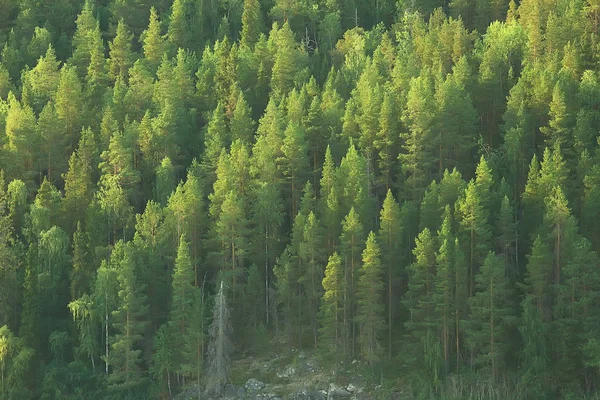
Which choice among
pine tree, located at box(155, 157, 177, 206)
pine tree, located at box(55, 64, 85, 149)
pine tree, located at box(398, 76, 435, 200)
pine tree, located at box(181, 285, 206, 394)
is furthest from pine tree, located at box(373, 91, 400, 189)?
pine tree, located at box(55, 64, 85, 149)

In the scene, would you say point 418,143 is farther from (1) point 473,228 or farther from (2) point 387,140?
(1) point 473,228

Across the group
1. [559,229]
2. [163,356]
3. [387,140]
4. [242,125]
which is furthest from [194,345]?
[559,229]

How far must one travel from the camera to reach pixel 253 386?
83250mm

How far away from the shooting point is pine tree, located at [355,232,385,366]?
8175 centimetres

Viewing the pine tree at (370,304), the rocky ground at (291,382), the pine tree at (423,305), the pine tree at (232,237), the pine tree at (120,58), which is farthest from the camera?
the pine tree at (120,58)

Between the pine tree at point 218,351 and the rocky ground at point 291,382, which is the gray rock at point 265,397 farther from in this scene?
the pine tree at point 218,351

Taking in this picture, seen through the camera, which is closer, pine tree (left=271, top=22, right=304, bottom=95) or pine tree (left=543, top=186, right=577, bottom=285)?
pine tree (left=543, top=186, right=577, bottom=285)

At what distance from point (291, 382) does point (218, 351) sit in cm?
563

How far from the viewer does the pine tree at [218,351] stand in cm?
8294

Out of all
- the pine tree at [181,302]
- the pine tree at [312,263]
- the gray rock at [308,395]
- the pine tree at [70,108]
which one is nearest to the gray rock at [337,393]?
the gray rock at [308,395]

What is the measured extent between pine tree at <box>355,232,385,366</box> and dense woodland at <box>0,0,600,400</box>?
15 centimetres

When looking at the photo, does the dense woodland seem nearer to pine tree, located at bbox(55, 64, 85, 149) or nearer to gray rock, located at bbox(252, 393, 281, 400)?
pine tree, located at bbox(55, 64, 85, 149)

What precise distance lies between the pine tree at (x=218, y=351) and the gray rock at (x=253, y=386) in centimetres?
164

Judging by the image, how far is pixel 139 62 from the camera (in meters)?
114
